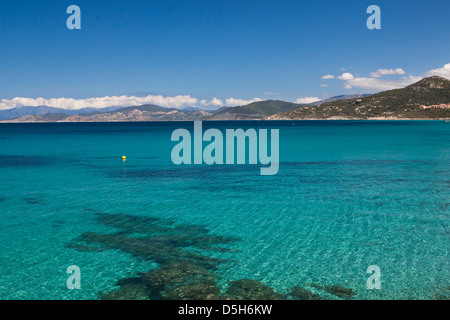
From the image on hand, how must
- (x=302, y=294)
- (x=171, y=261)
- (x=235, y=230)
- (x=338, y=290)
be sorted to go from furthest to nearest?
(x=235, y=230), (x=171, y=261), (x=338, y=290), (x=302, y=294)

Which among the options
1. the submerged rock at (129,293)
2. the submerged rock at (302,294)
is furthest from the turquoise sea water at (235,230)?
the submerged rock at (129,293)

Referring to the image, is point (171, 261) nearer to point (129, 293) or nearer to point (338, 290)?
point (129, 293)

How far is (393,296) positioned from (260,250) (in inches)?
262

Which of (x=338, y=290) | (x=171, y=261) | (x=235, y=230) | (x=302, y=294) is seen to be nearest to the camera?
(x=302, y=294)

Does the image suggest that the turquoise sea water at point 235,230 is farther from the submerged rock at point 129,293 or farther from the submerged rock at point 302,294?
the submerged rock at point 129,293

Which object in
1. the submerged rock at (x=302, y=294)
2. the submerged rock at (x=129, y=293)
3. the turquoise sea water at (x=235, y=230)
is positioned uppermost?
the turquoise sea water at (x=235, y=230)

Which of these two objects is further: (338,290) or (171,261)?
(171,261)

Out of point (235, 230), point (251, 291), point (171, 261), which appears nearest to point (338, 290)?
point (251, 291)

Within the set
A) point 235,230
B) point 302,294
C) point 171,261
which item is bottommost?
point 302,294

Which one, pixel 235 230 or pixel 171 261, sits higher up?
pixel 235 230

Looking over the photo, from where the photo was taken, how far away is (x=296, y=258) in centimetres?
1684

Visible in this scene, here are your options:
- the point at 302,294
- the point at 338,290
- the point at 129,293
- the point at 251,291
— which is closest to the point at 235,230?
the point at 251,291

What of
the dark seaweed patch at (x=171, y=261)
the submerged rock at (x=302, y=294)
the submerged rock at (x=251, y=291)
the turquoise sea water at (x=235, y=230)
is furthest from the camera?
the turquoise sea water at (x=235, y=230)
